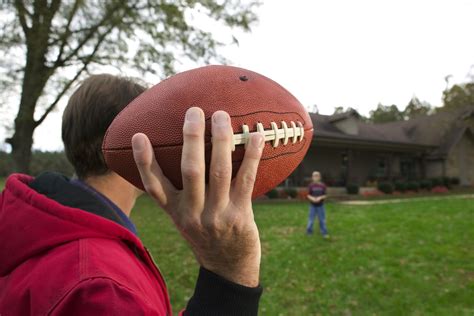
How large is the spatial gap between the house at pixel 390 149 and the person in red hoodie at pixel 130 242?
20388 millimetres

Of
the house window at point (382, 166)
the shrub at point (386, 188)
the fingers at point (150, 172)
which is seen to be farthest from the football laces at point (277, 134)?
the house window at point (382, 166)

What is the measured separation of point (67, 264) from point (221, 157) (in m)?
0.55

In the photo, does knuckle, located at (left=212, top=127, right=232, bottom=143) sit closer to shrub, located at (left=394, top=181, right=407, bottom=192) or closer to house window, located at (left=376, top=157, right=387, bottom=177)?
shrub, located at (left=394, top=181, right=407, bottom=192)

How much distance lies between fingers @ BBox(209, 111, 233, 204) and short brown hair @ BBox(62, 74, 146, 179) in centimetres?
79

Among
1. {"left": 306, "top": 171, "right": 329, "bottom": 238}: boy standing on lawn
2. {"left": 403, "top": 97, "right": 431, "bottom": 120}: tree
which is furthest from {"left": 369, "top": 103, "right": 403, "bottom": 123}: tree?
{"left": 306, "top": 171, "right": 329, "bottom": 238}: boy standing on lawn

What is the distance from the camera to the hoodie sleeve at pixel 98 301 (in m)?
0.97

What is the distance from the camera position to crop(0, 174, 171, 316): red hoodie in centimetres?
100

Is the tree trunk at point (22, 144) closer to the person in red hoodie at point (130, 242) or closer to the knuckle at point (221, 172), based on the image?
the person in red hoodie at point (130, 242)

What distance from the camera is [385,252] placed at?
7.11 metres

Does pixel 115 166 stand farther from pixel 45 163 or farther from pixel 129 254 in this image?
pixel 45 163

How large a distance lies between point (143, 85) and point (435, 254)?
→ 6.82 m

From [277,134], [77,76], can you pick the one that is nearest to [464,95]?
[77,76]

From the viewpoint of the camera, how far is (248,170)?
3.14 ft

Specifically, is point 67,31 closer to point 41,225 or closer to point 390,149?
point 41,225
